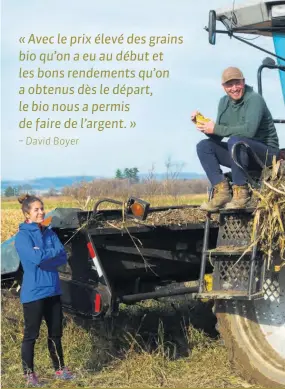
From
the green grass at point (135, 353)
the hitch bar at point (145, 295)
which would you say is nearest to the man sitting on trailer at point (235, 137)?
the hitch bar at point (145, 295)

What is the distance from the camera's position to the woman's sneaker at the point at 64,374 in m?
5.19

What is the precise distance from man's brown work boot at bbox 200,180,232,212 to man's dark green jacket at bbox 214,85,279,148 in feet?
1.28

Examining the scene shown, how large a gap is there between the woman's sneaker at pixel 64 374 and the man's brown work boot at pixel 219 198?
5.17 ft

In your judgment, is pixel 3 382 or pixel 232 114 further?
pixel 232 114

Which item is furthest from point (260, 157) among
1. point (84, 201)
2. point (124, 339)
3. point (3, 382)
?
point (3, 382)

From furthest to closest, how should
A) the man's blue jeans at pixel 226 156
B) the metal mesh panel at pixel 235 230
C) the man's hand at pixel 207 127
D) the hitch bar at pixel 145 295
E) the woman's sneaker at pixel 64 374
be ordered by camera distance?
the hitch bar at pixel 145 295, the man's hand at pixel 207 127, the woman's sneaker at pixel 64 374, the man's blue jeans at pixel 226 156, the metal mesh panel at pixel 235 230

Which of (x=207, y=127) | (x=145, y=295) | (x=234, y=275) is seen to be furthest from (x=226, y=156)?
(x=145, y=295)

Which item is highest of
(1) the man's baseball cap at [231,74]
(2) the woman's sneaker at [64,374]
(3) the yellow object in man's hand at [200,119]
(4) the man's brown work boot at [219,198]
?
(1) the man's baseball cap at [231,74]

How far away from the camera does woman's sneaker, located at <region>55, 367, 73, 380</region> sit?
17.0ft

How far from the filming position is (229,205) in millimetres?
4980

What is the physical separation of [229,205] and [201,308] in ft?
8.11

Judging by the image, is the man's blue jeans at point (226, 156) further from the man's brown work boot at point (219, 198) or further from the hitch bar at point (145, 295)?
the hitch bar at point (145, 295)

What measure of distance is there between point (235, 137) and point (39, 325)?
1999mm

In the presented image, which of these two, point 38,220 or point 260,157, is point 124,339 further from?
point 260,157
